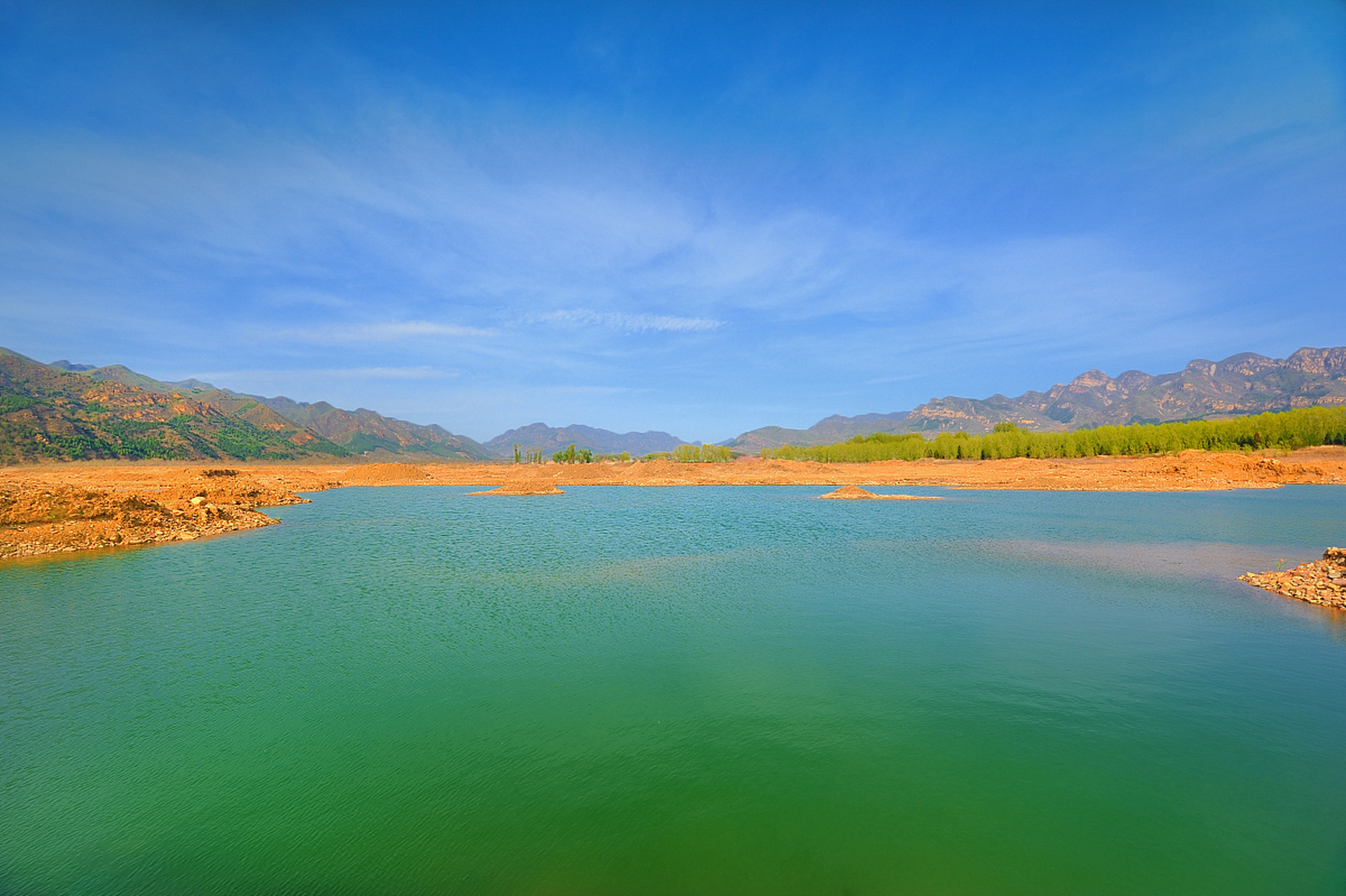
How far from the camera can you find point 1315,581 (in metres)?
18.0

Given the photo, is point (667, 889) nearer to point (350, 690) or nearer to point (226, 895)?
point (226, 895)

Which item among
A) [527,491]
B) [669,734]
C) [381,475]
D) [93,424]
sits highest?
[93,424]

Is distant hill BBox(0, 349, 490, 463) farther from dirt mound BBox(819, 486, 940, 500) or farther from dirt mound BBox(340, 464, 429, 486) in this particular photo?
dirt mound BBox(819, 486, 940, 500)

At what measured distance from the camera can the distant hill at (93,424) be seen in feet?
382

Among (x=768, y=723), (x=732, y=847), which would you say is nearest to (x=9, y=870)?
(x=732, y=847)

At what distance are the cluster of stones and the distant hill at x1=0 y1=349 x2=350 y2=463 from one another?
164995mm

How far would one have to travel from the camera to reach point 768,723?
9.98 metres

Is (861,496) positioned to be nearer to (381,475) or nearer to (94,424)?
(381,475)

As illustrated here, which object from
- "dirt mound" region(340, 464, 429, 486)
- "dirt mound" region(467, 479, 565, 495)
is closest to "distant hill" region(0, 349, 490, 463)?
"dirt mound" region(340, 464, 429, 486)

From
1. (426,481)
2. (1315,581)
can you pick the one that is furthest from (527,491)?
(1315,581)

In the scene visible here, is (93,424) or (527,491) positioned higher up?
(93,424)

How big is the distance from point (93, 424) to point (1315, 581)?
212050 millimetres

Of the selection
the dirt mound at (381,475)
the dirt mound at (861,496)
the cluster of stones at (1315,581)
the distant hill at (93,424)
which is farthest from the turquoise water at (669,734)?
the distant hill at (93,424)

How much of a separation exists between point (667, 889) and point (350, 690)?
828cm
